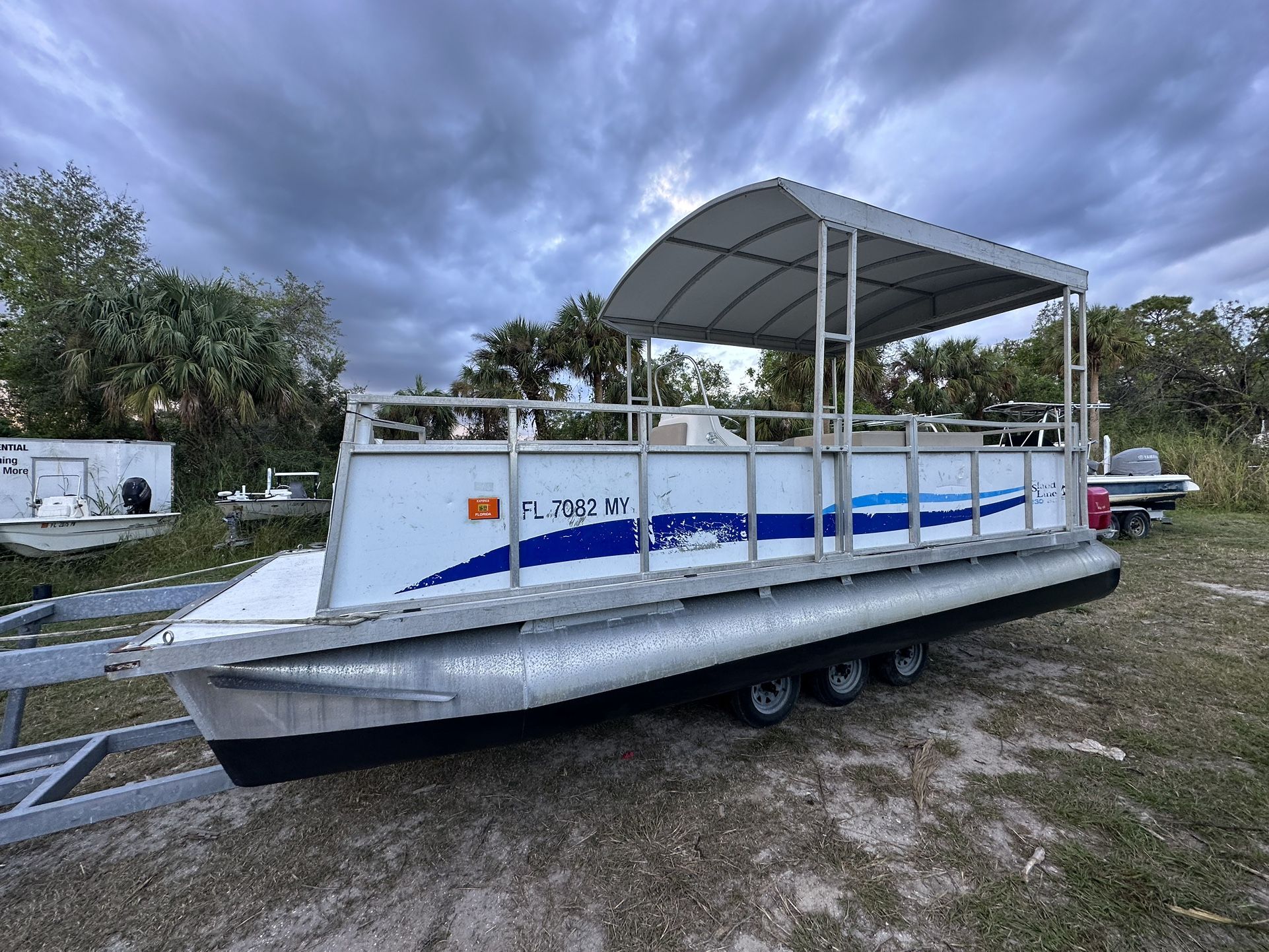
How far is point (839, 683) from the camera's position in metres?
3.59

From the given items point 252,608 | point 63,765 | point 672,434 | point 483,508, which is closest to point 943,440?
point 672,434

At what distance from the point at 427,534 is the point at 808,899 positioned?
6.99 feet

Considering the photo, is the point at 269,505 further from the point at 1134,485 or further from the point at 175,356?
the point at 1134,485

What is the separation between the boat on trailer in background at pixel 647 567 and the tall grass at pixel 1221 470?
15068mm

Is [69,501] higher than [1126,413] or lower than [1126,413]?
lower

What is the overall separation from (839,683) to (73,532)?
35.8 ft

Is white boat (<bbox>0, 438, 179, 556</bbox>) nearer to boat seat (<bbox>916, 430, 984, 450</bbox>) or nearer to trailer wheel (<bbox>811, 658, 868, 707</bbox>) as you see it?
trailer wheel (<bbox>811, 658, 868, 707</bbox>)

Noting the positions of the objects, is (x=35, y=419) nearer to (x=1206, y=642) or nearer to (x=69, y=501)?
(x=69, y=501)

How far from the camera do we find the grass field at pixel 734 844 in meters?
1.94

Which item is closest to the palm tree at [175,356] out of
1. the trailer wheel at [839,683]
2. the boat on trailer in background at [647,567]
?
the boat on trailer in background at [647,567]

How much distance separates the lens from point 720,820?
2.50 m

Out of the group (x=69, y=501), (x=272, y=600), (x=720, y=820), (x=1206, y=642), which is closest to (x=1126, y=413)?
(x=1206, y=642)

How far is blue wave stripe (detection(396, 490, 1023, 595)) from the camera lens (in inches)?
89.9

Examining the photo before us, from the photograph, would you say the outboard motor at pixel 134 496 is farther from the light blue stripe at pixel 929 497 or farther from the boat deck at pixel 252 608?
the light blue stripe at pixel 929 497
